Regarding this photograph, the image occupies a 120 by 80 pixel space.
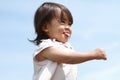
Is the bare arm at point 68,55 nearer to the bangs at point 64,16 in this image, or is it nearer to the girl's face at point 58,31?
the girl's face at point 58,31

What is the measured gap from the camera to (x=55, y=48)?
5.13 m

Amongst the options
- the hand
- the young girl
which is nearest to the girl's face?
the young girl

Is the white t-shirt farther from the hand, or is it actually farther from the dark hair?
the hand

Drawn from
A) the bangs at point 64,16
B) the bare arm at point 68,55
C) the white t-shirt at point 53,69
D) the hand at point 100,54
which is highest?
the bangs at point 64,16

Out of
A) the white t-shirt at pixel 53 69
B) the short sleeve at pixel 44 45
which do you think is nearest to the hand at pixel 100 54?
the white t-shirt at pixel 53 69

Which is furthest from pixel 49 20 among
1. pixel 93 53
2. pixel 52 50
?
pixel 93 53

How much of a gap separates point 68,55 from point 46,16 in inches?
25.2

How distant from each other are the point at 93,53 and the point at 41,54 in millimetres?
658

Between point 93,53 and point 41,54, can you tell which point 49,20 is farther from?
point 93,53

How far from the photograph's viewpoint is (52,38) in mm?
5352

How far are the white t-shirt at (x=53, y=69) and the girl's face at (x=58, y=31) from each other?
106 mm

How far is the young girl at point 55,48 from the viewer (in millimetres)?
5020

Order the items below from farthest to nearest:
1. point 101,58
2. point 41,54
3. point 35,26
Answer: point 35,26
point 41,54
point 101,58

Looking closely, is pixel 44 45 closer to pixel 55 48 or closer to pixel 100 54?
pixel 55 48
